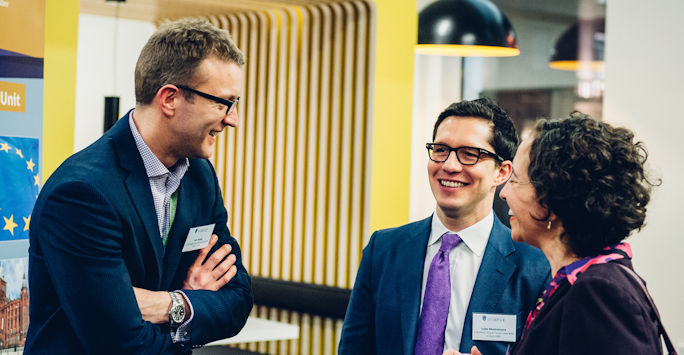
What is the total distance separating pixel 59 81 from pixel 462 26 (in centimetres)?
321

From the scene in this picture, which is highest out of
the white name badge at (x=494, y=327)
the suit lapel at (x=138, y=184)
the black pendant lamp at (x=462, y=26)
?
the black pendant lamp at (x=462, y=26)

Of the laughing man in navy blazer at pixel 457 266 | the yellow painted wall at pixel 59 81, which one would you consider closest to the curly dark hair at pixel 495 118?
the laughing man in navy blazer at pixel 457 266

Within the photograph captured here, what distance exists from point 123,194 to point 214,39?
0.54m

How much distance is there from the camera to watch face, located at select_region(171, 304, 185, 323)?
92.2 inches

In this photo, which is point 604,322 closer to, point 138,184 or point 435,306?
point 435,306

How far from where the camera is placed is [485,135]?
2.56m

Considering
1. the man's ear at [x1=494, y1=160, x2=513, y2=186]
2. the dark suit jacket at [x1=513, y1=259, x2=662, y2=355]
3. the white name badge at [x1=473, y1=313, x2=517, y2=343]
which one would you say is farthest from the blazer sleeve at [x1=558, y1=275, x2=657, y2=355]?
the man's ear at [x1=494, y1=160, x2=513, y2=186]

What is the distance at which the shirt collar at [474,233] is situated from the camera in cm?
252

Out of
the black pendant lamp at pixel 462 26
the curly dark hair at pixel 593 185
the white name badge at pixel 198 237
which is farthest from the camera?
the black pendant lamp at pixel 462 26

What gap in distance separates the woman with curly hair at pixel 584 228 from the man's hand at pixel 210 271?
1.02m

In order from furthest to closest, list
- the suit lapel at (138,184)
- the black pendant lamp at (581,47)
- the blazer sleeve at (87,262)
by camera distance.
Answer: the black pendant lamp at (581,47), the suit lapel at (138,184), the blazer sleeve at (87,262)

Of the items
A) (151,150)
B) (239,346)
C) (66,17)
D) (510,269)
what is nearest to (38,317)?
(151,150)

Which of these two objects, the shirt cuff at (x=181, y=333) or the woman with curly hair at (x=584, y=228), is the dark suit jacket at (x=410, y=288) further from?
the shirt cuff at (x=181, y=333)

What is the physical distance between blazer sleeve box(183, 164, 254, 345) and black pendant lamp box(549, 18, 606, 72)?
815 cm
